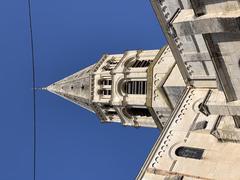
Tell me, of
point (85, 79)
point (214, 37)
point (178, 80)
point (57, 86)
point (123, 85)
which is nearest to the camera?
point (214, 37)

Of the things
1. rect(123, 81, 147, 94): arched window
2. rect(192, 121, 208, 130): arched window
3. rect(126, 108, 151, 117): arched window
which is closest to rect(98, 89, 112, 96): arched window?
rect(123, 81, 147, 94): arched window

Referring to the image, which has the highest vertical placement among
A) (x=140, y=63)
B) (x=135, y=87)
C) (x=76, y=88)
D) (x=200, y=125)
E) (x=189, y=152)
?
(x=76, y=88)

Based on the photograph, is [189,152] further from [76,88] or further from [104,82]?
[76,88]

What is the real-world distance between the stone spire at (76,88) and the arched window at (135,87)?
12.6ft

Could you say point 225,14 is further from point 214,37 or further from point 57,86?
point 57,86

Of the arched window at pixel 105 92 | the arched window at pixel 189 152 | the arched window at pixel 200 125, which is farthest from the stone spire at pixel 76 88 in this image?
the arched window at pixel 189 152

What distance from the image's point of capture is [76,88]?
3656cm

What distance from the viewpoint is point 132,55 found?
3369 cm

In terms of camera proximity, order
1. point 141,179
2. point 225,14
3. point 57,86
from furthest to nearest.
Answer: point 57,86
point 141,179
point 225,14

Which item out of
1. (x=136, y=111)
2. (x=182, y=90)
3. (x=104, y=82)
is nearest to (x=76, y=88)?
(x=104, y=82)

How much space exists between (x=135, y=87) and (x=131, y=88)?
35 centimetres

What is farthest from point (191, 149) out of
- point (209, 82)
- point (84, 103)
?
point (84, 103)

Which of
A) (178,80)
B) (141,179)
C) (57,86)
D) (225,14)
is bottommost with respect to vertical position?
(141,179)

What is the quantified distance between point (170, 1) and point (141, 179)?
839cm
